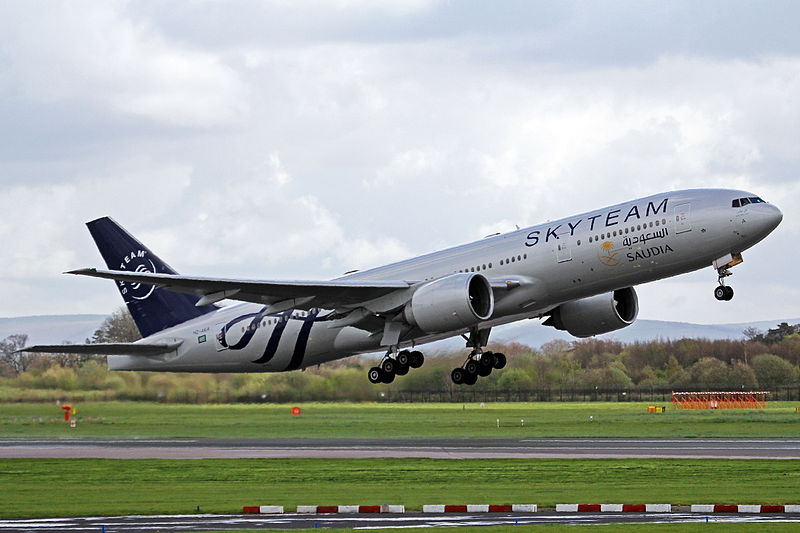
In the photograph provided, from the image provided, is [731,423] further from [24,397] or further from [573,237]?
[24,397]

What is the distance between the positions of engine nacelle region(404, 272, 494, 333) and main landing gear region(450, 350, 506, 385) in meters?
4.92

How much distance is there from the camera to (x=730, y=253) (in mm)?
40312

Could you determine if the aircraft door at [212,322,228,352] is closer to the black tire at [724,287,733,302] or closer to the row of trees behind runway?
the row of trees behind runway

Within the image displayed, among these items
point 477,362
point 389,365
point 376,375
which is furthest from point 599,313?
point 376,375

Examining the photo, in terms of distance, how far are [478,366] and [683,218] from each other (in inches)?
449

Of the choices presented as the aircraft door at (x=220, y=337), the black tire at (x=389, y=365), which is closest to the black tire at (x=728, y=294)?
the black tire at (x=389, y=365)

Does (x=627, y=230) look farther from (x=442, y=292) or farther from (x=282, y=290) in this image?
(x=282, y=290)

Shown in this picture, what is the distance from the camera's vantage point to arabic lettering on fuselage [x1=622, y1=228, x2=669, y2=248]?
4041 centimetres

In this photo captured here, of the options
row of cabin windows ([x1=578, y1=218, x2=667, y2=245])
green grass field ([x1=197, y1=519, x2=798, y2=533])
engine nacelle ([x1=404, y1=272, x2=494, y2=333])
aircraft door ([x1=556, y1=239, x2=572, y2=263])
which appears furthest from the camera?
engine nacelle ([x1=404, y1=272, x2=494, y2=333])

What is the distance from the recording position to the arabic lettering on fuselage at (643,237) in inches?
1591

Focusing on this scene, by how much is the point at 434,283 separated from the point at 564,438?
59.7 feet

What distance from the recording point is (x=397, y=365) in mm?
47188

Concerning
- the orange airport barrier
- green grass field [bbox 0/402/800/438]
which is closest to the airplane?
green grass field [bbox 0/402/800/438]

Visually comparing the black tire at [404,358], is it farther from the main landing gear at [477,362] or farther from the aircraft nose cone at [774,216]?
the aircraft nose cone at [774,216]
